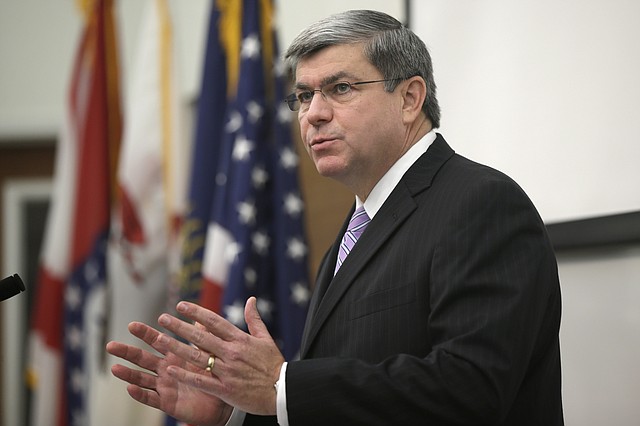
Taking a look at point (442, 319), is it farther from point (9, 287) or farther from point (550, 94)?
point (550, 94)

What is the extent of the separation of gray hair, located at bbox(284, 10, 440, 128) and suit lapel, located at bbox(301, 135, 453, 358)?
0.18 m

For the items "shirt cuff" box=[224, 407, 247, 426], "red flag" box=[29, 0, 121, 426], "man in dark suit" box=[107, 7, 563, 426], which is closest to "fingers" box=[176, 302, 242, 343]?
"man in dark suit" box=[107, 7, 563, 426]

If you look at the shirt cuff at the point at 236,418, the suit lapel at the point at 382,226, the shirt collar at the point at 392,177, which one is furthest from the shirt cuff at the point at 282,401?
the shirt collar at the point at 392,177

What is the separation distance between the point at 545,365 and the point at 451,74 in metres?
1.42

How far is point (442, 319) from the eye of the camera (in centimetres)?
151

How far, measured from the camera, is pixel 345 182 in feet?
6.34

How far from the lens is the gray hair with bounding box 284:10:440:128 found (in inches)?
74.0

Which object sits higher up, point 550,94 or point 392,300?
point 550,94

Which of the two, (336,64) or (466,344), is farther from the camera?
(336,64)

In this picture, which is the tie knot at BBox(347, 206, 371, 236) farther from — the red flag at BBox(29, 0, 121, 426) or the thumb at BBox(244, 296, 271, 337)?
the red flag at BBox(29, 0, 121, 426)

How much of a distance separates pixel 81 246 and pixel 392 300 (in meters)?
3.36

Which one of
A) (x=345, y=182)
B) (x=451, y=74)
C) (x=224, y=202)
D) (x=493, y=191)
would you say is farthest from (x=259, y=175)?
(x=493, y=191)

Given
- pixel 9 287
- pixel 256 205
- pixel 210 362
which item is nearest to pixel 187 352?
pixel 210 362

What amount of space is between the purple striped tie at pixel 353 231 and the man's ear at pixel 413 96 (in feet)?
0.74
